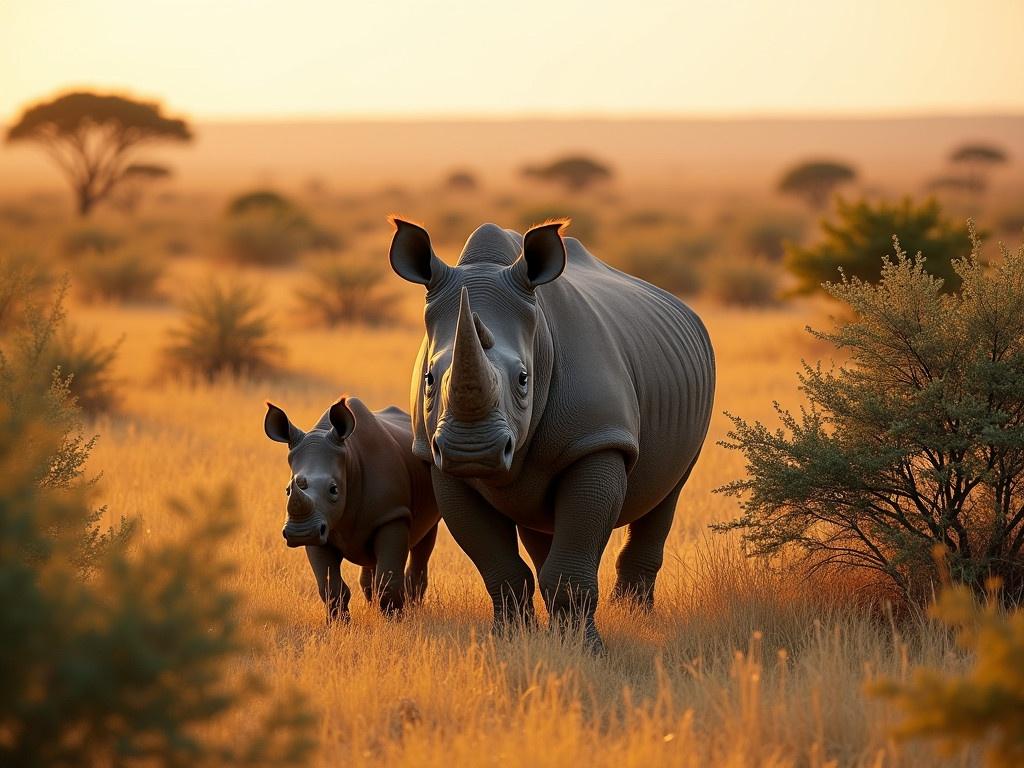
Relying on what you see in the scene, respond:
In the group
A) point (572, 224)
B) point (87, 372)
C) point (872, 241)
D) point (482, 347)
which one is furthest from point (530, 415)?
point (572, 224)

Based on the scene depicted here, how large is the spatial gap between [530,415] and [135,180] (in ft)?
147

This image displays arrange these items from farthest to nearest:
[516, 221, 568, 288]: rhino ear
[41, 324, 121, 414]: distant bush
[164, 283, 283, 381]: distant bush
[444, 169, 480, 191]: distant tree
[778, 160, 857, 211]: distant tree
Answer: [444, 169, 480, 191]: distant tree → [778, 160, 857, 211]: distant tree → [164, 283, 283, 381]: distant bush → [41, 324, 121, 414]: distant bush → [516, 221, 568, 288]: rhino ear

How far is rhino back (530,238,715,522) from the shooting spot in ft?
16.1

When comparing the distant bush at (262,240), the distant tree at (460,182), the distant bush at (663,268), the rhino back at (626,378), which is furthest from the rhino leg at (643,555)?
the distant tree at (460,182)

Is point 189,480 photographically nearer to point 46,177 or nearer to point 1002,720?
point 1002,720

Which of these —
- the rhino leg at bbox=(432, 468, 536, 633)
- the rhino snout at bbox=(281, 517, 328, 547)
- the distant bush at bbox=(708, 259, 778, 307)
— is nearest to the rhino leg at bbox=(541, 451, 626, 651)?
the rhino leg at bbox=(432, 468, 536, 633)

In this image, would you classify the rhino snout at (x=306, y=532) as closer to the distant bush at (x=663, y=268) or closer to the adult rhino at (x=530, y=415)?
the adult rhino at (x=530, y=415)

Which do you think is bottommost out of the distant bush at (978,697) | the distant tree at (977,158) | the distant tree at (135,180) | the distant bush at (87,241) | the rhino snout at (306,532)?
the rhino snout at (306,532)

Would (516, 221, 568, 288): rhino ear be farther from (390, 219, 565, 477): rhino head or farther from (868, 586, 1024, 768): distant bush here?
(868, 586, 1024, 768): distant bush

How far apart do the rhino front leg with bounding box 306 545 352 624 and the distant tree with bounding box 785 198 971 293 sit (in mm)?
10636

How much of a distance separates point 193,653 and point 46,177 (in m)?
125

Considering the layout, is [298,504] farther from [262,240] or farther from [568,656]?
[262,240]

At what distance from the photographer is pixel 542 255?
4809mm

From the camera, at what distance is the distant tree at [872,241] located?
15.2 metres
